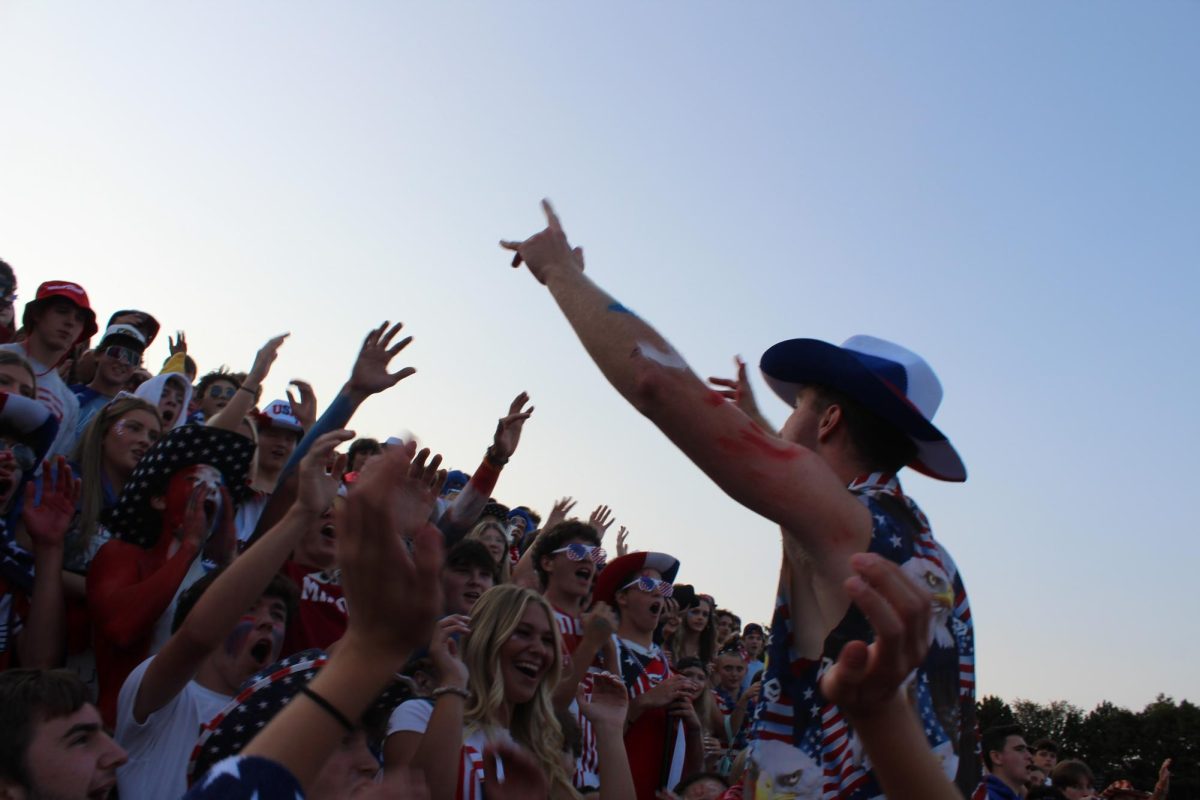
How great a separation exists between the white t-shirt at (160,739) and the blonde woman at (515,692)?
2.81 ft

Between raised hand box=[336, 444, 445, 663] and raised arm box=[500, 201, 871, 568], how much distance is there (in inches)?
41.3

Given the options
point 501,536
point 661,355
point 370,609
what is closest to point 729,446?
point 661,355

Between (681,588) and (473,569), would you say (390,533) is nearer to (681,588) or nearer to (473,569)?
(473,569)

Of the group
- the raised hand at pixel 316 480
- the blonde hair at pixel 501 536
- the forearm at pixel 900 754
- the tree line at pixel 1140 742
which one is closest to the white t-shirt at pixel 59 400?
the blonde hair at pixel 501 536

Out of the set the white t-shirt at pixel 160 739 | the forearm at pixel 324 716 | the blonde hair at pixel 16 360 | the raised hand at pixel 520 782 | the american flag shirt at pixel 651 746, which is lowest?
the white t-shirt at pixel 160 739

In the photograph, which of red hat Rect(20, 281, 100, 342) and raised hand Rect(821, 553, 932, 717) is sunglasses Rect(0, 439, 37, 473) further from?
raised hand Rect(821, 553, 932, 717)

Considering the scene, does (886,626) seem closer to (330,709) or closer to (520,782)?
(330,709)

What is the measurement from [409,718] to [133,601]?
1224 millimetres

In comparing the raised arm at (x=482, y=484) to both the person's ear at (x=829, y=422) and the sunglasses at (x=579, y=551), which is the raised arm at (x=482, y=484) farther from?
the person's ear at (x=829, y=422)

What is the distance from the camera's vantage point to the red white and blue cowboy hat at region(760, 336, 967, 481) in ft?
8.76

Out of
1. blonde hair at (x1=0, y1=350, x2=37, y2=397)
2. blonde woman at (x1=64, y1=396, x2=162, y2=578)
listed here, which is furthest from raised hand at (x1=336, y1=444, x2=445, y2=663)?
blonde hair at (x1=0, y1=350, x2=37, y2=397)

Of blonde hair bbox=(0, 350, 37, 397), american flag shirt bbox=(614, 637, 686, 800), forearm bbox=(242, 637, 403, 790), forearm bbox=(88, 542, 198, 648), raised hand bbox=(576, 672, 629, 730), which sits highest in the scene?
american flag shirt bbox=(614, 637, 686, 800)

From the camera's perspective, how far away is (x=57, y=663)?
14.9ft

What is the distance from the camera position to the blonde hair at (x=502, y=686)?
4512 mm
